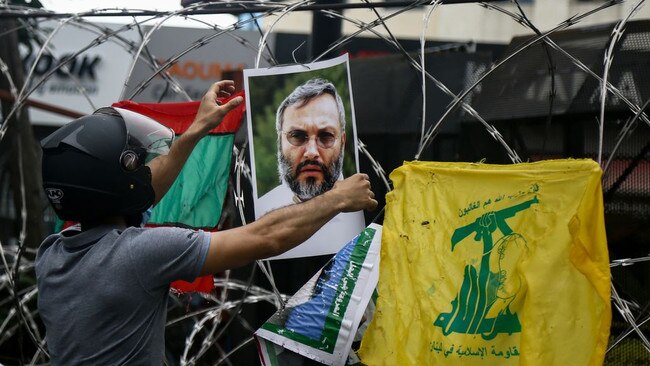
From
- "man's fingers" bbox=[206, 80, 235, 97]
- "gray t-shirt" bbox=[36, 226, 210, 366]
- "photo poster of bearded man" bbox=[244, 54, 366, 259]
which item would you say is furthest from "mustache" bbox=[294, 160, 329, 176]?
"gray t-shirt" bbox=[36, 226, 210, 366]

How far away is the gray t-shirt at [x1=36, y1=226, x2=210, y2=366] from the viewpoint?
2721 millimetres

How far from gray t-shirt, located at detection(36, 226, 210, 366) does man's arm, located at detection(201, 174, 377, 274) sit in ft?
0.17

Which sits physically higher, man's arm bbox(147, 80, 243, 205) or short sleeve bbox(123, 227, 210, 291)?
man's arm bbox(147, 80, 243, 205)

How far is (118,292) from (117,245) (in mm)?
150

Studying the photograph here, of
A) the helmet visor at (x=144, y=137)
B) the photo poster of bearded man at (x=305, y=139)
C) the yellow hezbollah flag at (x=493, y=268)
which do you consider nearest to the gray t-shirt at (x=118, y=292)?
the helmet visor at (x=144, y=137)

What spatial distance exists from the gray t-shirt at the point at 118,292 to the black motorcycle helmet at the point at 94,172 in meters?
0.10

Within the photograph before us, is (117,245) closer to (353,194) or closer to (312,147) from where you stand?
(353,194)

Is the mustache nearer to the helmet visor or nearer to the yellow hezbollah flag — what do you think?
the yellow hezbollah flag

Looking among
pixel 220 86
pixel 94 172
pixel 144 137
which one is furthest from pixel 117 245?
pixel 220 86

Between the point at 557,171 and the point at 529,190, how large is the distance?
13cm

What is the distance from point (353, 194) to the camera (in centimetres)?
293

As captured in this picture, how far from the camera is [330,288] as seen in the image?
3686mm

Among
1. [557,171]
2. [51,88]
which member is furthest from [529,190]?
[51,88]

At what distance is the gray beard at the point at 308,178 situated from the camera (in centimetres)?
419
